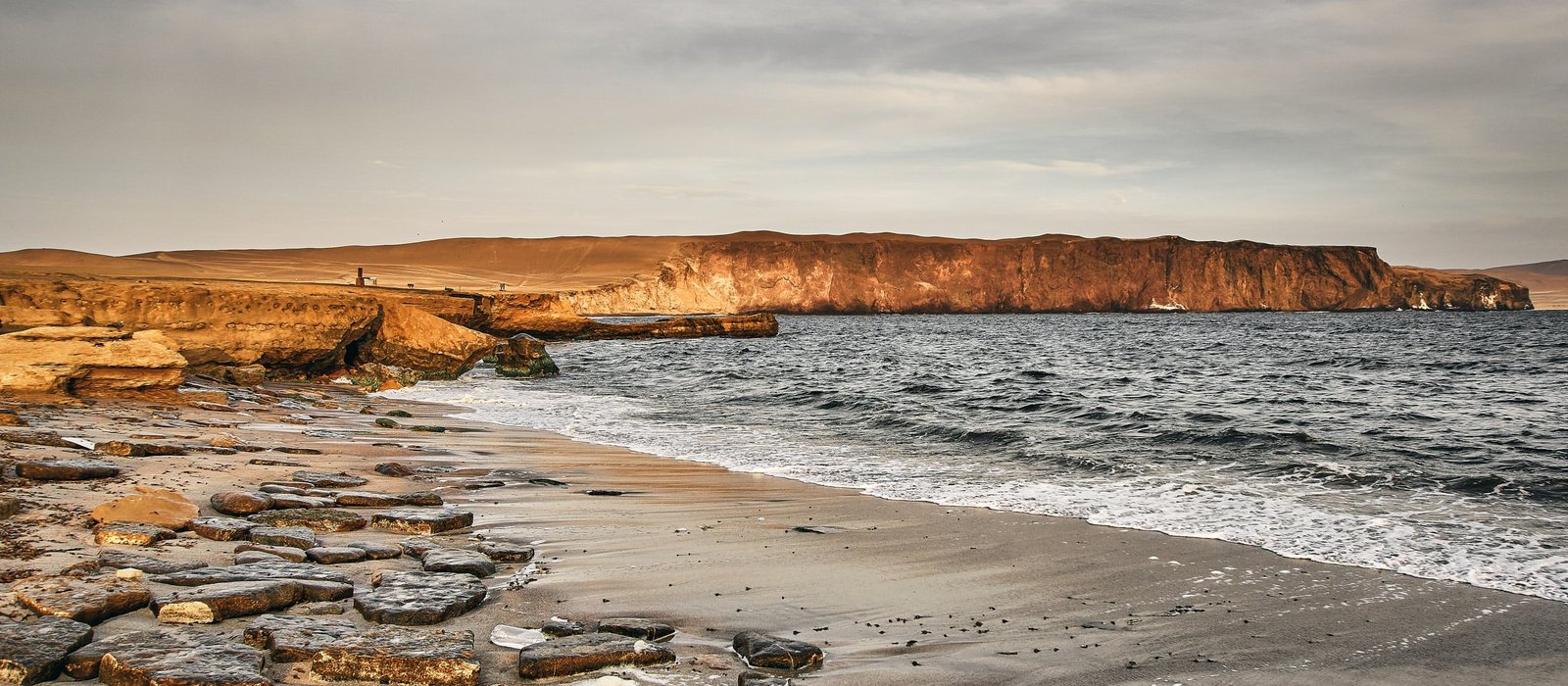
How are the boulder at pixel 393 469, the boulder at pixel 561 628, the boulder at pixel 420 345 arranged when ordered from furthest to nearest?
the boulder at pixel 420 345 < the boulder at pixel 393 469 < the boulder at pixel 561 628

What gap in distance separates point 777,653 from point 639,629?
0.62 meters

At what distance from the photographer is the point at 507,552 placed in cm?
532

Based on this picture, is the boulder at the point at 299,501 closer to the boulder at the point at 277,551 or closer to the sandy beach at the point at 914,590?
the sandy beach at the point at 914,590

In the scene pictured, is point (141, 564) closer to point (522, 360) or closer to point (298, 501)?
point (298, 501)

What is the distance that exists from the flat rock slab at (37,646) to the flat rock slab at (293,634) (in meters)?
0.52

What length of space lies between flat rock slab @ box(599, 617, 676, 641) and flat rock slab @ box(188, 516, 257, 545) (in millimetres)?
2294

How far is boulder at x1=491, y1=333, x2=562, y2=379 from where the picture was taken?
2448cm

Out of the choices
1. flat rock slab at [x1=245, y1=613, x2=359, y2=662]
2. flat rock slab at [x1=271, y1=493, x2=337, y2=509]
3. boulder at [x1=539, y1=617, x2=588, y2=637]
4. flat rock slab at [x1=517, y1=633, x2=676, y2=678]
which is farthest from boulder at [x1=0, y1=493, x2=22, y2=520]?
flat rock slab at [x1=517, y1=633, x2=676, y2=678]

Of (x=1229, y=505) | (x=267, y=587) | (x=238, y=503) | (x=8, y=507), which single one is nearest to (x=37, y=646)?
(x=267, y=587)

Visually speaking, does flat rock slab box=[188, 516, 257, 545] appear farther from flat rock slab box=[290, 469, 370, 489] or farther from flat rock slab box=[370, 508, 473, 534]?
flat rock slab box=[290, 469, 370, 489]

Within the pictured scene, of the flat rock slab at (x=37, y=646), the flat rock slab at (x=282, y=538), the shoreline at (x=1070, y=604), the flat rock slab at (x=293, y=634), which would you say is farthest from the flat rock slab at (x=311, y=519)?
the flat rock slab at (x=37, y=646)

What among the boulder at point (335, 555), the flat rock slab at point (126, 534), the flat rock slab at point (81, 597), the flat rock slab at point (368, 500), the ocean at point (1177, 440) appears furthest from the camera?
the ocean at point (1177, 440)

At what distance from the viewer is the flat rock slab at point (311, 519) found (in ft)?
18.1

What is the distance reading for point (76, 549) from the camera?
436cm
